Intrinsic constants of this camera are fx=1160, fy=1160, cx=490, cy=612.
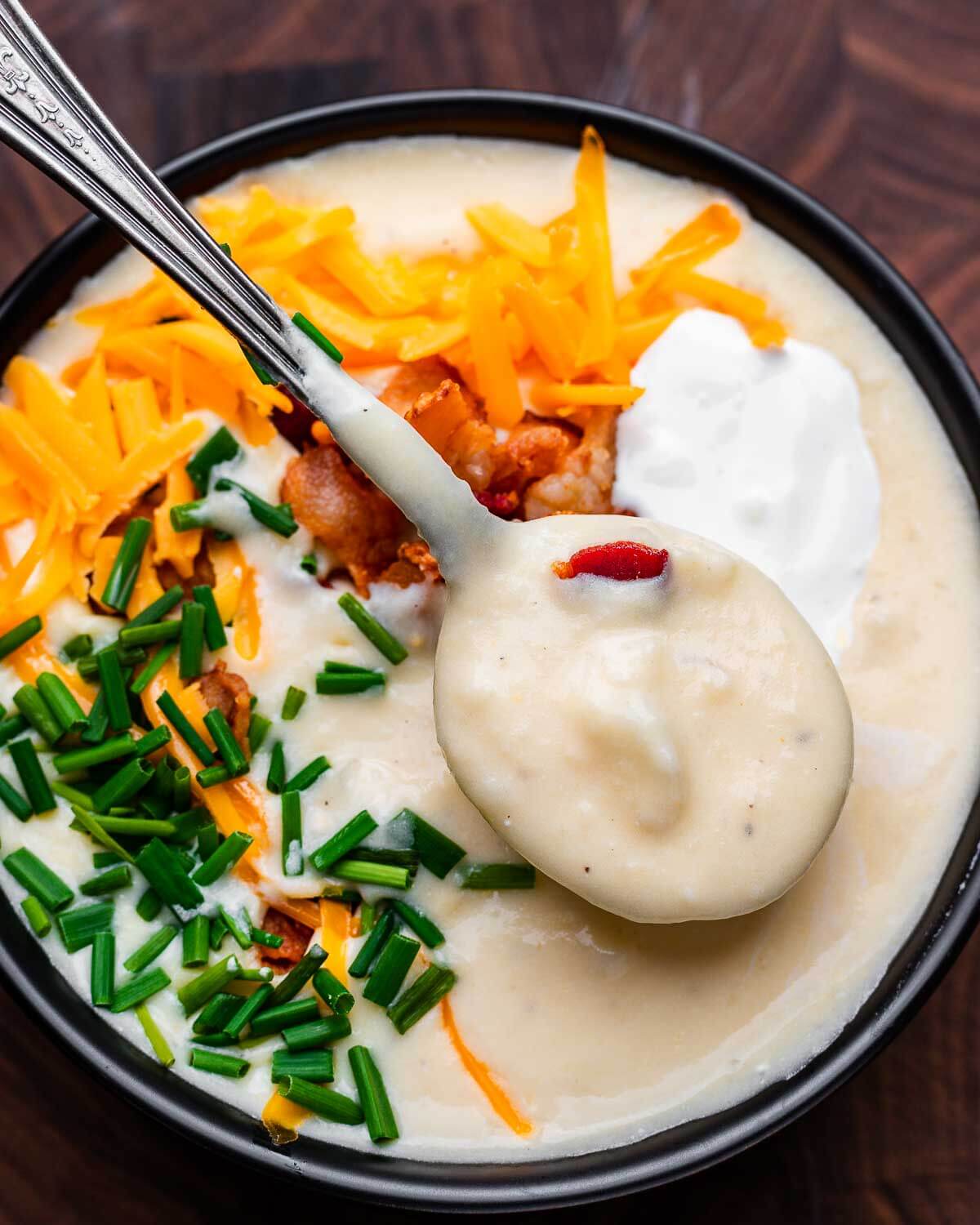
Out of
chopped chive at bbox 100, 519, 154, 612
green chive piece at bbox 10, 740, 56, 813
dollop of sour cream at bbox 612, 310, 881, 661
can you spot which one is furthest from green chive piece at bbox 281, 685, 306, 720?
dollop of sour cream at bbox 612, 310, 881, 661

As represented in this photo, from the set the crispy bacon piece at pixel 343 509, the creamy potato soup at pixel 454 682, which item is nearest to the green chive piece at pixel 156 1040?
the creamy potato soup at pixel 454 682

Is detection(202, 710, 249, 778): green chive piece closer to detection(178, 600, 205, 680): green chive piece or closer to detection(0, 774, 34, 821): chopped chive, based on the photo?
detection(178, 600, 205, 680): green chive piece

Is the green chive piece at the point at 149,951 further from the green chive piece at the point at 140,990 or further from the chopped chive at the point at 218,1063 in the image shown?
the chopped chive at the point at 218,1063

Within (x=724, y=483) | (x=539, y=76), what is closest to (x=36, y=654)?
(x=724, y=483)

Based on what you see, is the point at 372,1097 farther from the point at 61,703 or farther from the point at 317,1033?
the point at 61,703

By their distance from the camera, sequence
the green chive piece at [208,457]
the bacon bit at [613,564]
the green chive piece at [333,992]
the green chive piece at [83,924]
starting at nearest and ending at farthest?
the bacon bit at [613,564] < the green chive piece at [333,992] < the green chive piece at [83,924] < the green chive piece at [208,457]

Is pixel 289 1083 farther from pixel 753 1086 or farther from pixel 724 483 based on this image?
pixel 724 483
